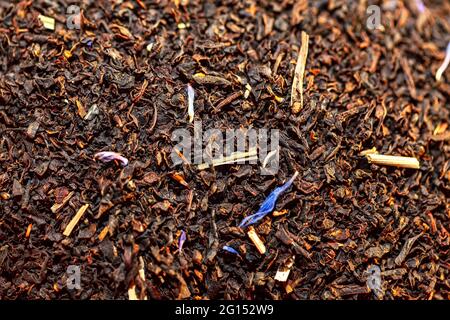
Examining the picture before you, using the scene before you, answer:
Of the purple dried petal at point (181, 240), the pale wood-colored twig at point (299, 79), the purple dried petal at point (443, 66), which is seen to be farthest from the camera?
the purple dried petal at point (443, 66)

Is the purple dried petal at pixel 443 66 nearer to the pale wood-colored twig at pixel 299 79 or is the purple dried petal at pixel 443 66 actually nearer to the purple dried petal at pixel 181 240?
the pale wood-colored twig at pixel 299 79

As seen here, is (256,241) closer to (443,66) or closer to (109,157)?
(109,157)

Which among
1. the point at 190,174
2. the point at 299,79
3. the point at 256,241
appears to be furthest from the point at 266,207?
the point at 299,79

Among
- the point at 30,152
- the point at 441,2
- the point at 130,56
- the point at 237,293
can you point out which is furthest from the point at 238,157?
the point at 441,2

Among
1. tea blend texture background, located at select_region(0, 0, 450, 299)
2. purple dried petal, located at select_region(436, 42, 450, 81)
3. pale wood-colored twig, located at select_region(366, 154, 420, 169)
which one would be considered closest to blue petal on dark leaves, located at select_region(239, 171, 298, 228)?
tea blend texture background, located at select_region(0, 0, 450, 299)

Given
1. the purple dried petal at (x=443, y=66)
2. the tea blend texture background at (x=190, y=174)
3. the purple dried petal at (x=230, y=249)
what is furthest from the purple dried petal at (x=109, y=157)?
the purple dried petal at (x=443, y=66)

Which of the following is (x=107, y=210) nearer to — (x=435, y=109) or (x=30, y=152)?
(x=30, y=152)

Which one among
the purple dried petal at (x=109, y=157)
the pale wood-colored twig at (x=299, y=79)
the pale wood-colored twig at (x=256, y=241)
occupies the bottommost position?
the pale wood-colored twig at (x=256, y=241)
